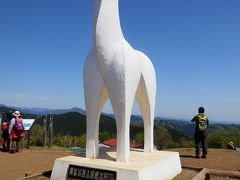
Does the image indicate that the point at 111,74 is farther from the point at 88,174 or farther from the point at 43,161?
the point at 43,161

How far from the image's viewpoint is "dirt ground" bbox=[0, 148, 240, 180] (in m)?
9.31

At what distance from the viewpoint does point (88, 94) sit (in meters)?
7.69

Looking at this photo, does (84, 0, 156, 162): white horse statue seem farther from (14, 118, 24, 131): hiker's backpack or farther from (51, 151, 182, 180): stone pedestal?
(14, 118, 24, 131): hiker's backpack

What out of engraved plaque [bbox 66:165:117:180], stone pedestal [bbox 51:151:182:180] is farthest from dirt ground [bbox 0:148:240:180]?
engraved plaque [bbox 66:165:117:180]

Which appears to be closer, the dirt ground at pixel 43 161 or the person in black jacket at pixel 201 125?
the dirt ground at pixel 43 161

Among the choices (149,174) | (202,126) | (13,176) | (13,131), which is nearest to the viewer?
(149,174)

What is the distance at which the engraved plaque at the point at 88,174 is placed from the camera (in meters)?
6.75

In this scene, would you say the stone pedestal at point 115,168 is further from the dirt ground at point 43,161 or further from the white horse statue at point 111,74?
the dirt ground at point 43,161

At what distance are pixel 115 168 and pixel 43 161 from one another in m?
4.83

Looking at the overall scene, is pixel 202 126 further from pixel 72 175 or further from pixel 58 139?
pixel 58 139

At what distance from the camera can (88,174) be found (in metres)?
7.02

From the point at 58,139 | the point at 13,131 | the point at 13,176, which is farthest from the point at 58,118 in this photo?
the point at 13,176

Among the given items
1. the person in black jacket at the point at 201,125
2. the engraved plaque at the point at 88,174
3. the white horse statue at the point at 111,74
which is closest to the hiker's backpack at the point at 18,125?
the white horse statue at the point at 111,74

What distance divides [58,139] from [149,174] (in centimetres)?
1202
